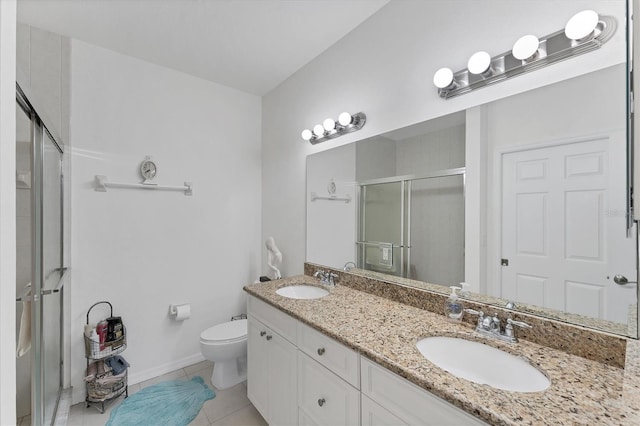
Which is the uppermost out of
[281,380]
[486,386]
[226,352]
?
[486,386]

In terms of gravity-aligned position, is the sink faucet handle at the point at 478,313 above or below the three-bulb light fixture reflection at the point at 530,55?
below

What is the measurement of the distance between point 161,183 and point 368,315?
2.07 metres

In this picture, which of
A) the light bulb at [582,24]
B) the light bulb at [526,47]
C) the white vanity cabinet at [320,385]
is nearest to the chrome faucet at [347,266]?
the white vanity cabinet at [320,385]

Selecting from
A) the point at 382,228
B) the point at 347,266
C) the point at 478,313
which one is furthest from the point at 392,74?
the point at 478,313

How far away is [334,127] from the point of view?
83.0 inches

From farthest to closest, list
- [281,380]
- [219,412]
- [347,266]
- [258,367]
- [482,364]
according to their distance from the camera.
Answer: [347,266] → [219,412] → [258,367] → [281,380] → [482,364]

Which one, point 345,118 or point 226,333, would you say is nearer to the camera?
point 345,118

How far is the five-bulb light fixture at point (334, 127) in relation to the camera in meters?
1.96

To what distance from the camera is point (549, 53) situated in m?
1.12

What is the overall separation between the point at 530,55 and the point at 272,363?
195 cm

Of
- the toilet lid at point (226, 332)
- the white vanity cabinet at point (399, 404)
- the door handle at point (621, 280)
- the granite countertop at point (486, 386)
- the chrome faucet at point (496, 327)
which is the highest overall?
the door handle at point (621, 280)

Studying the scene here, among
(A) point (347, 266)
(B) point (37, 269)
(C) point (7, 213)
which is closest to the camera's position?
(C) point (7, 213)

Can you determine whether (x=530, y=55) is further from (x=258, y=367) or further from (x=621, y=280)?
(x=258, y=367)

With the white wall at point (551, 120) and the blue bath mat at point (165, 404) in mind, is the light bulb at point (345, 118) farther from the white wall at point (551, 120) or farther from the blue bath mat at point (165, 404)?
the blue bath mat at point (165, 404)
